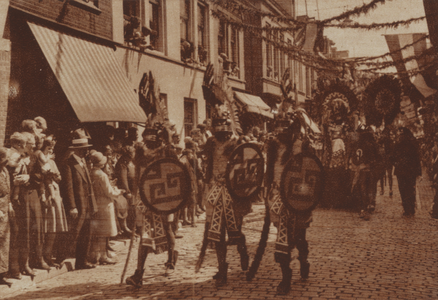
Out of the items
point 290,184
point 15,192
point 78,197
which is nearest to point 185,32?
point 78,197

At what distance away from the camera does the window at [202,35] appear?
39.2 feet

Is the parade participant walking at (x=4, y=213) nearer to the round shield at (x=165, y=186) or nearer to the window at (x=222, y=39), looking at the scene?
the round shield at (x=165, y=186)

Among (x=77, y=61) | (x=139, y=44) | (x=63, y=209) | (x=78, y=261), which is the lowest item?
(x=78, y=261)

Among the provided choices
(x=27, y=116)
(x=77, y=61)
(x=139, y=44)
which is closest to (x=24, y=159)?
(x=27, y=116)

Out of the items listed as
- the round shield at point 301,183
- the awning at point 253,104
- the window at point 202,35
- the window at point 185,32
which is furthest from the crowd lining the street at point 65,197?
the awning at point 253,104

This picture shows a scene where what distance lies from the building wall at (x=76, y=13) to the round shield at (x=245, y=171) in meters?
4.67

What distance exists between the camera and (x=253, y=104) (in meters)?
14.9

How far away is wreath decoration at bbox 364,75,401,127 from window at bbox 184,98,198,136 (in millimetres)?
4048

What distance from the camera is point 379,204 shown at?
13031 mm

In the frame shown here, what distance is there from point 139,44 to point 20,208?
564 centimetres

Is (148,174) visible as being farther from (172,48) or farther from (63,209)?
(172,48)

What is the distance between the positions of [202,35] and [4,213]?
8191 mm

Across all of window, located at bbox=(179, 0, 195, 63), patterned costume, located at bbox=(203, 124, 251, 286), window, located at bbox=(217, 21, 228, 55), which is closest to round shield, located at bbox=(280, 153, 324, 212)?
patterned costume, located at bbox=(203, 124, 251, 286)

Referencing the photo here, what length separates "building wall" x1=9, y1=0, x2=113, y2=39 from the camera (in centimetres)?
816
